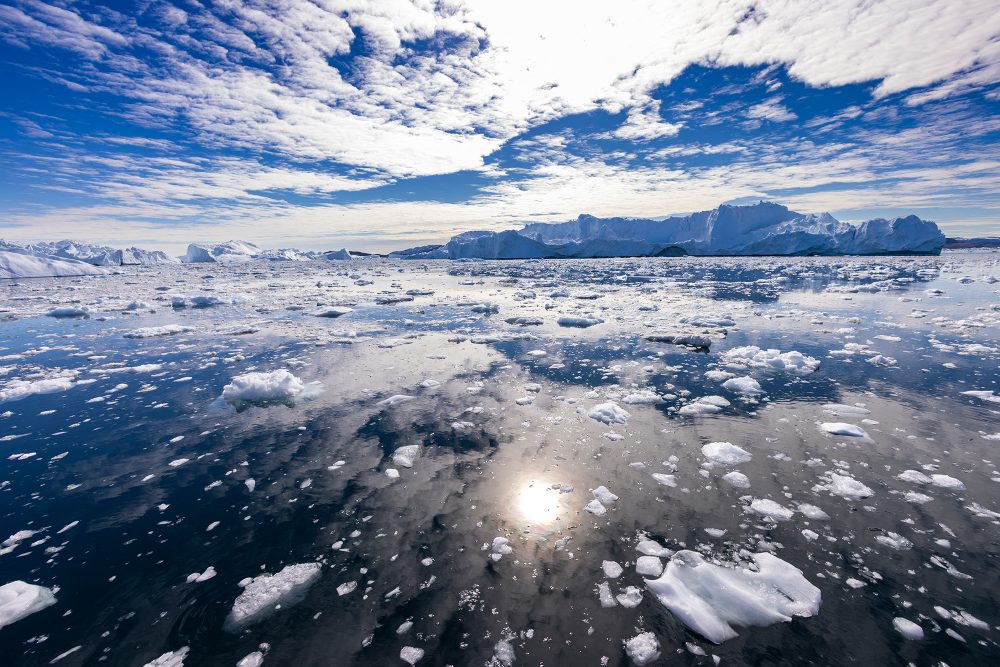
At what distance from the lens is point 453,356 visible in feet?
30.3

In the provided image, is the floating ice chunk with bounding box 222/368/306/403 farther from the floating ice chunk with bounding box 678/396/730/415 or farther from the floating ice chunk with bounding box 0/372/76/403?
the floating ice chunk with bounding box 678/396/730/415

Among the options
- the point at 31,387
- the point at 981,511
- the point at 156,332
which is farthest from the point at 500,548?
the point at 156,332

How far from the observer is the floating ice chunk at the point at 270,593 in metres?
2.81

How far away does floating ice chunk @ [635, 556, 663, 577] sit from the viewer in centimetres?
308

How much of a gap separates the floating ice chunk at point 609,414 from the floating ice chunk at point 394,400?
292cm

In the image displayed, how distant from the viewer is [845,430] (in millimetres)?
5137

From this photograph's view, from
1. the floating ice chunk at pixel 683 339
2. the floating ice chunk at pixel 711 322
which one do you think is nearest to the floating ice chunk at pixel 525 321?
the floating ice chunk at pixel 683 339

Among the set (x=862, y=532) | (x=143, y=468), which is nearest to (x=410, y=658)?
(x=862, y=532)

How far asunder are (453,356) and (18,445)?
21.7ft

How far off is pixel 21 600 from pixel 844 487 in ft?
22.9

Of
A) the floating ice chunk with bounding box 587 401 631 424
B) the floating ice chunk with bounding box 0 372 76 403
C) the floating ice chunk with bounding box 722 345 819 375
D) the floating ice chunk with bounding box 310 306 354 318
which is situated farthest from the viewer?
the floating ice chunk with bounding box 310 306 354 318

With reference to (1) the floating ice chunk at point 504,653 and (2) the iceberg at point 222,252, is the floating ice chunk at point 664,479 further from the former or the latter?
(2) the iceberg at point 222,252

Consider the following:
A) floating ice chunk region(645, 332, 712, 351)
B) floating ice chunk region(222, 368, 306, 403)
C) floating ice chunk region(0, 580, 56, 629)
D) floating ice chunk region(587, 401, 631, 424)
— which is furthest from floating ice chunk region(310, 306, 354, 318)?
floating ice chunk region(0, 580, 56, 629)

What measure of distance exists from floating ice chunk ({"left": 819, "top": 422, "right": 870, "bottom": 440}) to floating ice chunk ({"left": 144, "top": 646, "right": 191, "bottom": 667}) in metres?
6.74
